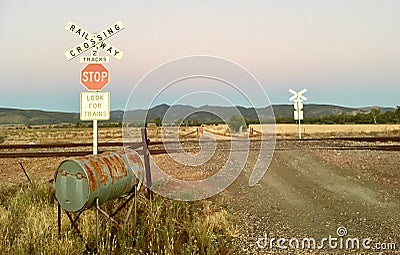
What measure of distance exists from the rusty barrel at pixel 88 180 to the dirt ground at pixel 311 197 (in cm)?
223

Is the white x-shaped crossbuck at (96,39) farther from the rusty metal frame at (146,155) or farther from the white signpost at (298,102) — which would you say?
Result: the white signpost at (298,102)

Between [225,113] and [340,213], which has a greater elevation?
[225,113]

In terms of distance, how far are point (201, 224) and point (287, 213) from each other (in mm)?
2247

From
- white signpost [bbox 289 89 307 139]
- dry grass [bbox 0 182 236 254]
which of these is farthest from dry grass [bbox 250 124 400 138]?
dry grass [bbox 0 182 236 254]

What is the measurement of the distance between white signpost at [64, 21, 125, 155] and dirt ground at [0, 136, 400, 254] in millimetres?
3578

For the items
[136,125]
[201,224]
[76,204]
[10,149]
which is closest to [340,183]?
[201,224]

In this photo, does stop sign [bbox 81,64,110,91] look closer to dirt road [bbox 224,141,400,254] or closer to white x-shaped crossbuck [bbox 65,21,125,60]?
white x-shaped crossbuck [bbox 65,21,125,60]

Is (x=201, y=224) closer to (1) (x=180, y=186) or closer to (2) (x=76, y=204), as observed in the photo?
(2) (x=76, y=204)

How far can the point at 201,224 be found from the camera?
635 centimetres

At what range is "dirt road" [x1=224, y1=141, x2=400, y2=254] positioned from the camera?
21.2 feet

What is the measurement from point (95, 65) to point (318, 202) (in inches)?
228

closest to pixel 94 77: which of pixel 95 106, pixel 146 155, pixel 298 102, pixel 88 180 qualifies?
pixel 95 106

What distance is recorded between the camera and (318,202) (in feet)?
27.8

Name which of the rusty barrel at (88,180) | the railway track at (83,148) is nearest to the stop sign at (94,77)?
the rusty barrel at (88,180)
